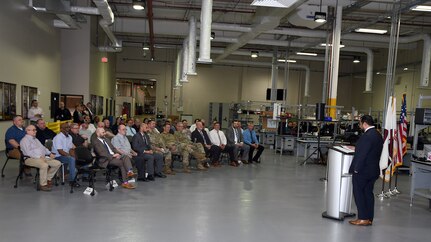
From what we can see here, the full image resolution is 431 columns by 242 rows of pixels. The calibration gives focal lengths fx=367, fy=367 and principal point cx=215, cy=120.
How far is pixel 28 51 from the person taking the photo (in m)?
11.2

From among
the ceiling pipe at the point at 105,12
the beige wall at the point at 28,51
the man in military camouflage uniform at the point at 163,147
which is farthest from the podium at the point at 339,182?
the beige wall at the point at 28,51

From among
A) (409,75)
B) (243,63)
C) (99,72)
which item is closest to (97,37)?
(99,72)

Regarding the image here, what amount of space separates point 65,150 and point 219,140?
4390 mm

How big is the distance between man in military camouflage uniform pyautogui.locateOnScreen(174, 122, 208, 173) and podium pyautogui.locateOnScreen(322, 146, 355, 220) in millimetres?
4068

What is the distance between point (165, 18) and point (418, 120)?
10871 mm

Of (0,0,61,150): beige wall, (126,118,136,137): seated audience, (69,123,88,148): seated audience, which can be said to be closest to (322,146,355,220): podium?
(69,123,88,148): seated audience

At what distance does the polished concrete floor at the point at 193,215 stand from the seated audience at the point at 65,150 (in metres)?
0.35

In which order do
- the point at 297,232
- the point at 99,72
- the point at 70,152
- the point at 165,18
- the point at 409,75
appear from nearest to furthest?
the point at 297,232
the point at 70,152
the point at 165,18
the point at 99,72
the point at 409,75

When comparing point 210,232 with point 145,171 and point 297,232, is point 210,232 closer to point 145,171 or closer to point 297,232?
point 297,232

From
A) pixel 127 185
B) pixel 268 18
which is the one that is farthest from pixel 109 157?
pixel 268 18

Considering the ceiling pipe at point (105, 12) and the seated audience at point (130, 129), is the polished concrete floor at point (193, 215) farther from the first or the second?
the ceiling pipe at point (105, 12)

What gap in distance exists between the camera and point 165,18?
50.3 ft

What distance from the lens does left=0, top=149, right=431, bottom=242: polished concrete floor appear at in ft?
14.6

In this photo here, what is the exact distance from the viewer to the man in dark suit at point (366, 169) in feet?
16.5
